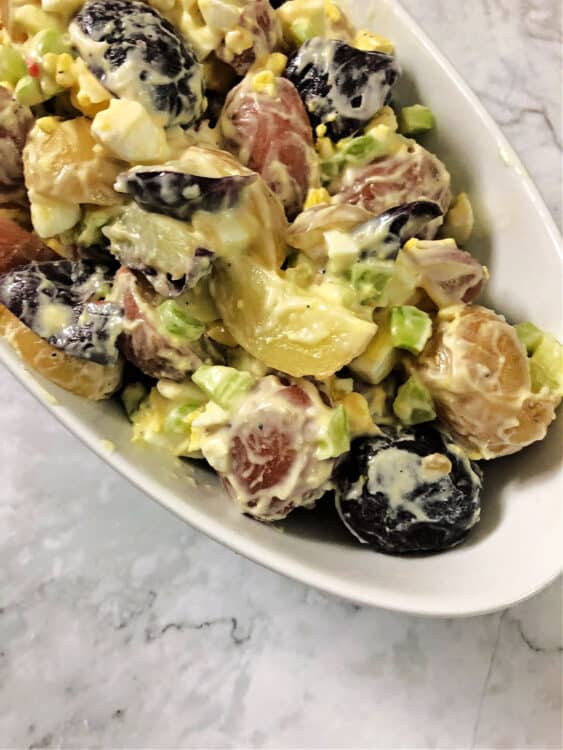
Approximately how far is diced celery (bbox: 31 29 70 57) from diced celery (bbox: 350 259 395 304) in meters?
0.44

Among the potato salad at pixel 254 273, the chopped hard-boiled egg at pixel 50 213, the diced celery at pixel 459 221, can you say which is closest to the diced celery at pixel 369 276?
the potato salad at pixel 254 273

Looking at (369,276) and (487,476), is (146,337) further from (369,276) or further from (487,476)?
(487,476)

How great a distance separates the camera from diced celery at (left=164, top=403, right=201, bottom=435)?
3.22 feet

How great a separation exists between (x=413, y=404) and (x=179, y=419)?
29 centimetres

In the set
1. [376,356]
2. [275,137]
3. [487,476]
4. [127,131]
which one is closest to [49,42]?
[127,131]

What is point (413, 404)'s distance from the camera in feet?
3.30

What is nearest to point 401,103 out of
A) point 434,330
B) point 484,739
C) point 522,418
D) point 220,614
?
point 434,330

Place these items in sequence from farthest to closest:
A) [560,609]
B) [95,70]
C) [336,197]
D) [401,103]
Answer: [560,609], [401,103], [336,197], [95,70]

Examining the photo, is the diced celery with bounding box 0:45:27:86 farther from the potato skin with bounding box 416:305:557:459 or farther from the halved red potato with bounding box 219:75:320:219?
the potato skin with bounding box 416:305:557:459

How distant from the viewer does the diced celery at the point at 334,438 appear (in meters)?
0.91

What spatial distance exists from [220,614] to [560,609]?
0.54 metres

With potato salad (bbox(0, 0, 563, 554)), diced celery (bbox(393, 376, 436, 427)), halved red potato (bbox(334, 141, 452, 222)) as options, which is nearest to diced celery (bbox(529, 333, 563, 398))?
potato salad (bbox(0, 0, 563, 554))

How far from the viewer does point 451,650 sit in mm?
Answer: 1232

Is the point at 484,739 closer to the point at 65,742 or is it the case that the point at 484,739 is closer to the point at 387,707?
the point at 387,707
